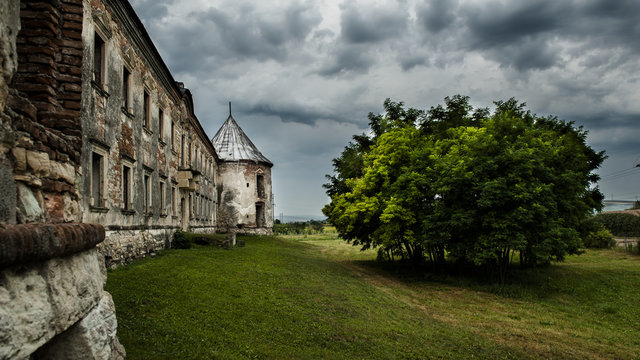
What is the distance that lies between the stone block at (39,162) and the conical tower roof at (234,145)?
38300mm

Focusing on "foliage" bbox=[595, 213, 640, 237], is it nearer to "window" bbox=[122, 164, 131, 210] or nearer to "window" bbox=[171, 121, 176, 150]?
"window" bbox=[171, 121, 176, 150]

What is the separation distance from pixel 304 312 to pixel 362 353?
2.58m

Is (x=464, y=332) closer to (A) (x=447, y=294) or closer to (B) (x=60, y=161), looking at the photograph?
(A) (x=447, y=294)

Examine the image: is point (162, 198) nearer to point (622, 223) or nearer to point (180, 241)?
point (180, 241)

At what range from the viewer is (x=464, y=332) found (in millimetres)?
11586

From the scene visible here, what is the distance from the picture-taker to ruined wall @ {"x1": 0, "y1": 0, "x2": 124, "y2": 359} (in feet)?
7.32

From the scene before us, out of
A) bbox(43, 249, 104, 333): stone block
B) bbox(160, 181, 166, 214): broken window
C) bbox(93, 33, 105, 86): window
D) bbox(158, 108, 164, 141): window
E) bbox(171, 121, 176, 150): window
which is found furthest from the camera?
bbox(171, 121, 176, 150): window

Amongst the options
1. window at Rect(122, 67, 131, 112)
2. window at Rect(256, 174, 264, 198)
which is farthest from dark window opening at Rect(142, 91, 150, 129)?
window at Rect(256, 174, 264, 198)

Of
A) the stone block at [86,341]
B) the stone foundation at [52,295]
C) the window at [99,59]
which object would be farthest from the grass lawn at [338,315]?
the window at [99,59]

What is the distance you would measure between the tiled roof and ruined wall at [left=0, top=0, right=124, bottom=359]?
37.5 m

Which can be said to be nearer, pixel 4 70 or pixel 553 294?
pixel 4 70

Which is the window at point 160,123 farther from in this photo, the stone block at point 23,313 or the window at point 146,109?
the stone block at point 23,313

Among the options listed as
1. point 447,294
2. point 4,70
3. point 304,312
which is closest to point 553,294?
point 447,294

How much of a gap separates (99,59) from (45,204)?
1113cm
